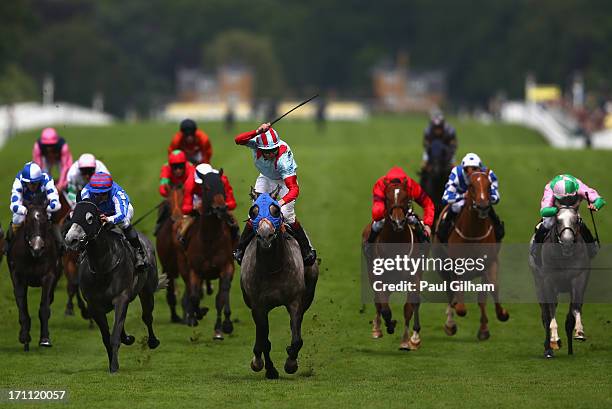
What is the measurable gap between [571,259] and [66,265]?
741cm

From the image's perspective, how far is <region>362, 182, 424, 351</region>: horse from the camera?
19031 mm

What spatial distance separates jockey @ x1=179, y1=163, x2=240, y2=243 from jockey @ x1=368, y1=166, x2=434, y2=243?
1763 mm

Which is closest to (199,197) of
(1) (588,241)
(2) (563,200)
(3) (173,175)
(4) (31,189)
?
(3) (173,175)

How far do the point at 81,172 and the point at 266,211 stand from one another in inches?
210

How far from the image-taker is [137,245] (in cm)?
1872

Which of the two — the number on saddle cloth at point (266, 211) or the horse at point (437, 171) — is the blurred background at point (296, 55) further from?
the number on saddle cloth at point (266, 211)

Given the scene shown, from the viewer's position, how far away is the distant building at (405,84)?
153125mm

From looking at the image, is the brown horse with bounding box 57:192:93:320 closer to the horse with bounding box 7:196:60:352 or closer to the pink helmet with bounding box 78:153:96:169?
the pink helmet with bounding box 78:153:96:169

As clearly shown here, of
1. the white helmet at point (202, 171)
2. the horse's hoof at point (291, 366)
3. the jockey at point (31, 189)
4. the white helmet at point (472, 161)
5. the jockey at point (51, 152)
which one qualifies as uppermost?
the jockey at point (51, 152)

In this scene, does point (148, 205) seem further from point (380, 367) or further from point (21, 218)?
point (380, 367)

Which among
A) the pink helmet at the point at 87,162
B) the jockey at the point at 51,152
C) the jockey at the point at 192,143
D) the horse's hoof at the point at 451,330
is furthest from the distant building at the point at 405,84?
the pink helmet at the point at 87,162

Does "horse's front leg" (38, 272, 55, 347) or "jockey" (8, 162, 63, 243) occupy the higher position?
"jockey" (8, 162, 63, 243)

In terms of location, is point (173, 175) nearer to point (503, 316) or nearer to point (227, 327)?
point (227, 327)

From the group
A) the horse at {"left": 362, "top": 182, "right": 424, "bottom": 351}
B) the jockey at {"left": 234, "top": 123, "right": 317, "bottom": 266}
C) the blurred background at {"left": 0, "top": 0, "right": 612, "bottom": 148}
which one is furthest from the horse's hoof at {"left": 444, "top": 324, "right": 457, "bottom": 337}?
the blurred background at {"left": 0, "top": 0, "right": 612, "bottom": 148}
